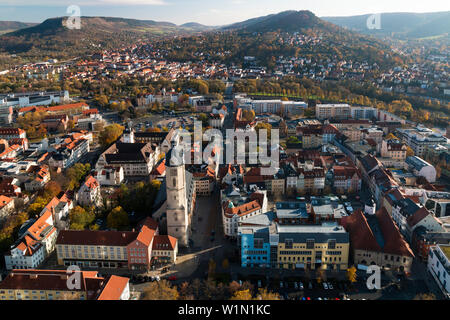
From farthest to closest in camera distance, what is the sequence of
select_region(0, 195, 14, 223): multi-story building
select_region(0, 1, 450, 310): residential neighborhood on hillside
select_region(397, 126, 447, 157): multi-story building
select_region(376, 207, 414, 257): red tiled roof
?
select_region(397, 126, 447, 157): multi-story building < select_region(0, 195, 14, 223): multi-story building < select_region(376, 207, 414, 257): red tiled roof < select_region(0, 1, 450, 310): residential neighborhood on hillside

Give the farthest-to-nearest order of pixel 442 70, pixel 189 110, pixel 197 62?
pixel 197 62 → pixel 442 70 → pixel 189 110

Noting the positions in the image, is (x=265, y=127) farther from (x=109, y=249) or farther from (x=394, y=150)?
(x=109, y=249)

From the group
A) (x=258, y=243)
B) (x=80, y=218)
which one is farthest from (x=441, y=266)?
(x=80, y=218)

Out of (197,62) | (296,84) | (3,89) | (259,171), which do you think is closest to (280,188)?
(259,171)

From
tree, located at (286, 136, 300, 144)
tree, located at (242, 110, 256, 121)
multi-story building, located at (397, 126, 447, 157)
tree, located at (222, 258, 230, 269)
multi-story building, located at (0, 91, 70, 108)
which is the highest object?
multi-story building, located at (0, 91, 70, 108)

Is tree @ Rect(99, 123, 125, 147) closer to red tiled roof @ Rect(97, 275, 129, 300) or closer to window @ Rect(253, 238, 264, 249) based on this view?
window @ Rect(253, 238, 264, 249)

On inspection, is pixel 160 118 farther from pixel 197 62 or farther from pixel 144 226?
pixel 197 62

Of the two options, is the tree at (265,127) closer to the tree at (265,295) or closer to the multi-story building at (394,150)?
the multi-story building at (394,150)

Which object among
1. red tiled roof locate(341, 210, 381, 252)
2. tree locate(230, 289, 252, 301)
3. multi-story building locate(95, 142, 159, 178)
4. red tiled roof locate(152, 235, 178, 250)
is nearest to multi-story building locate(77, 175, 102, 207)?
multi-story building locate(95, 142, 159, 178)
